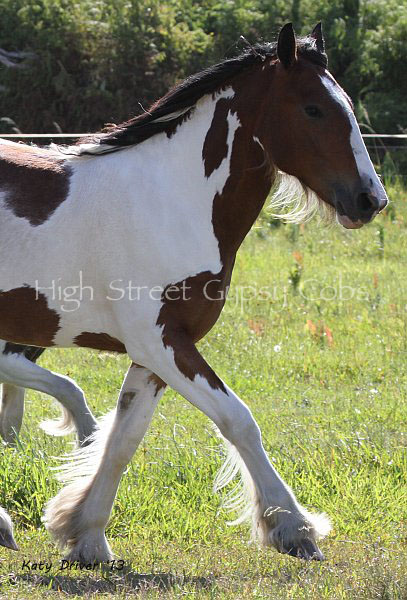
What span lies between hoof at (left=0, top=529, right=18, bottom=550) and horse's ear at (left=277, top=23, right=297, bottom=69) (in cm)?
231

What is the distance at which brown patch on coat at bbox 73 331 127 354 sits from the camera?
4.88m

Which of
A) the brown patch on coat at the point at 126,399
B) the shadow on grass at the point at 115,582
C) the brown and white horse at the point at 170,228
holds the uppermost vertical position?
the brown and white horse at the point at 170,228

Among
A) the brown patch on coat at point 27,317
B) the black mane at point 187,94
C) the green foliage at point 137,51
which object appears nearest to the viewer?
the black mane at point 187,94

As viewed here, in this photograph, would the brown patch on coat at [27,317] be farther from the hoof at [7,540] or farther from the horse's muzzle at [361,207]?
Answer: the horse's muzzle at [361,207]

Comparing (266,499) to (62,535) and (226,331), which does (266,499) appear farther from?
(226,331)

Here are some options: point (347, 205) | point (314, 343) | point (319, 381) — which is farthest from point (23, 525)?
point (314, 343)

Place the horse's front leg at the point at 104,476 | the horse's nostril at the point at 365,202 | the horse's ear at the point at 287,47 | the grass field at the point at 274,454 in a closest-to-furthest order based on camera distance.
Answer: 1. the horse's nostril at the point at 365,202
2. the horse's ear at the point at 287,47
3. the grass field at the point at 274,454
4. the horse's front leg at the point at 104,476

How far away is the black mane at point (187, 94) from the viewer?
15.5 feet

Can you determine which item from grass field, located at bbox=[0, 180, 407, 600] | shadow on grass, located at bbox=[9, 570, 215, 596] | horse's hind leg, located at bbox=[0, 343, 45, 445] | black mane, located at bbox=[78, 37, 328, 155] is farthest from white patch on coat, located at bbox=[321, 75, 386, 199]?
horse's hind leg, located at bbox=[0, 343, 45, 445]

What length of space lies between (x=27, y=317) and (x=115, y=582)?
118 centimetres

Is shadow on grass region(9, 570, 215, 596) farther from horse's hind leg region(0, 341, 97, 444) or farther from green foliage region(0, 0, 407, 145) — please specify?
green foliage region(0, 0, 407, 145)

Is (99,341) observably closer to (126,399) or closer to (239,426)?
(126,399)

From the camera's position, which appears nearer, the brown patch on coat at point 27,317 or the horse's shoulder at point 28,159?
the brown patch on coat at point 27,317

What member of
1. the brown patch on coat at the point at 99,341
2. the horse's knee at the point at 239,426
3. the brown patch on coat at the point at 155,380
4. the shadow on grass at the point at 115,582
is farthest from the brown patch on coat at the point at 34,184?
the shadow on grass at the point at 115,582
